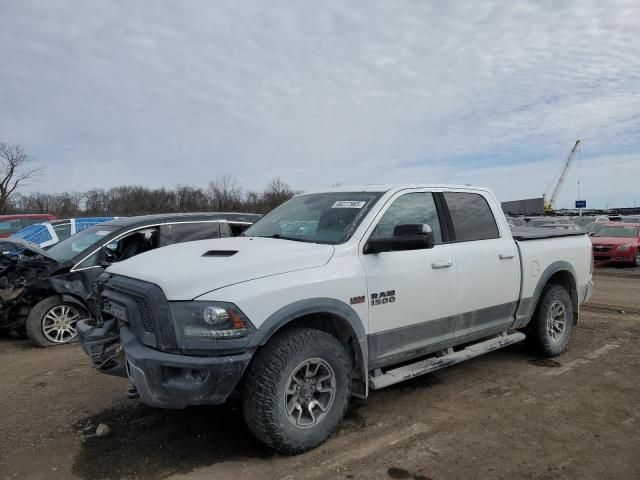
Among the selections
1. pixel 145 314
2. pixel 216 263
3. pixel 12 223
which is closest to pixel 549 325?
pixel 216 263

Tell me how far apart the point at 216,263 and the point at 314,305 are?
743mm

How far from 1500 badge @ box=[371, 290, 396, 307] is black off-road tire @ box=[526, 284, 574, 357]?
99.5 inches

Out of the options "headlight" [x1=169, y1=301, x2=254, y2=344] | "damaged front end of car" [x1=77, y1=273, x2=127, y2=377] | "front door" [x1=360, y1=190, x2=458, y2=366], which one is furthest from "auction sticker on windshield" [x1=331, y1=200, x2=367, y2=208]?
"damaged front end of car" [x1=77, y1=273, x2=127, y2=377]

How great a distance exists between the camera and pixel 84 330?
4.02 meters

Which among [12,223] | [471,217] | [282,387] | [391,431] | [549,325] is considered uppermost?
[12,223]

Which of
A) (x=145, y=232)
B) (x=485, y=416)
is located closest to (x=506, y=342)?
(x=485, y=416)

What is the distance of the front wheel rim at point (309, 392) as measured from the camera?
3.46 meters

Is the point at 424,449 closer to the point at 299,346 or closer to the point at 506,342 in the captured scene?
the point at 299,346

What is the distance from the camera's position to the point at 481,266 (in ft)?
15.8

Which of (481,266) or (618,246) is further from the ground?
(481,266)

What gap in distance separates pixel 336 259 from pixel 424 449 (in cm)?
151

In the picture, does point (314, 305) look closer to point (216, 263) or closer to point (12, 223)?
point (216, 263)

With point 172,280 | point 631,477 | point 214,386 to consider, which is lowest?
point 631,477

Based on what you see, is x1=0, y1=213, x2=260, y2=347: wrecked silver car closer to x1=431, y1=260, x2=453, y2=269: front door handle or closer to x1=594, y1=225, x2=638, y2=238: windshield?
x1=431, y1=260, x2=453, y2=269: front door handle
